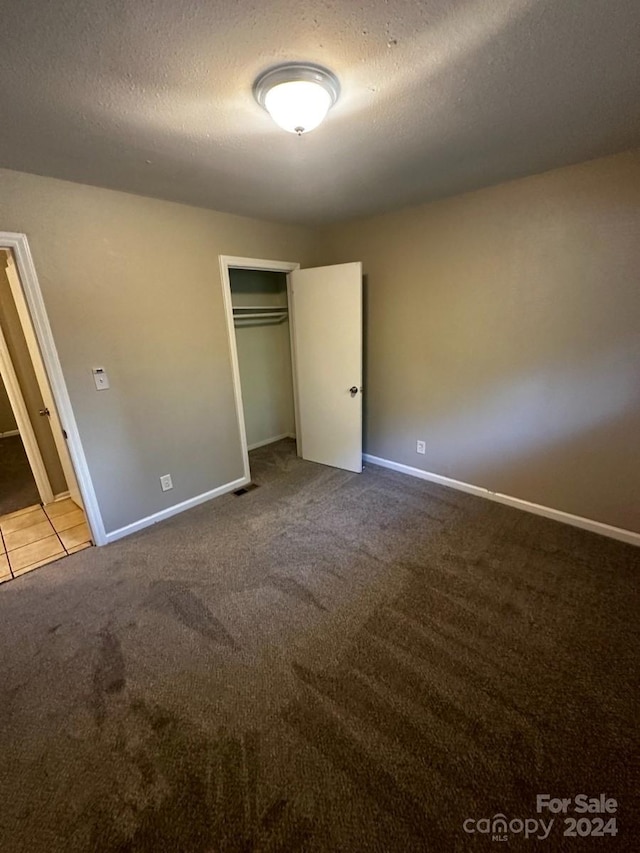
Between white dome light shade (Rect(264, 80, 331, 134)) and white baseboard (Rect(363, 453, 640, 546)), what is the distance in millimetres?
2778

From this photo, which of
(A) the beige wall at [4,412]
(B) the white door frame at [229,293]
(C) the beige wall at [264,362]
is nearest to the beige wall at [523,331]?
(B) the white door frame at [229,293]

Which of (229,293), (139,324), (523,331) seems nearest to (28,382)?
(139,324)

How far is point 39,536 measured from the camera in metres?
2.72

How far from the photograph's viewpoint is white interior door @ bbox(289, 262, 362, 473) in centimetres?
318

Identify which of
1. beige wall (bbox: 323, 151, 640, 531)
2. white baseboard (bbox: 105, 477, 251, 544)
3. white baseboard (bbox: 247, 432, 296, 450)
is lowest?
white baseboard (bbox: 105, 477, 251, 544)

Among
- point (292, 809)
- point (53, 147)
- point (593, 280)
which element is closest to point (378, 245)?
point (593, 280)

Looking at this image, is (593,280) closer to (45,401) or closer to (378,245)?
(378,245)

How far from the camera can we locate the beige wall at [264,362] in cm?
392

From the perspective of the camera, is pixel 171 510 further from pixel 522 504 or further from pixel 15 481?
pixel 522 504

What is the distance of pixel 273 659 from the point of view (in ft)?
5.43

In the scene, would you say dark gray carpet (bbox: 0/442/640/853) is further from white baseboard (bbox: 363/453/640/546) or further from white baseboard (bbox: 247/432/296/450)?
white baseboard (bbox: 247/432/296/450)

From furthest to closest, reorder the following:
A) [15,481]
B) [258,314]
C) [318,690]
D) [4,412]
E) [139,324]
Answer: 1. [4,412]
2. [258,314]
3. [15,481]
4. [139,324]
5. [318,690]

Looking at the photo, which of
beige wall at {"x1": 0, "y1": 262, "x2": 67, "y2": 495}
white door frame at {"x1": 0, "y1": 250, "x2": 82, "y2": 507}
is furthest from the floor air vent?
beige wall at {"x1": 0, "y1": 262, "x2": 67, "y2": 495}

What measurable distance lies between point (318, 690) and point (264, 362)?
345cm
